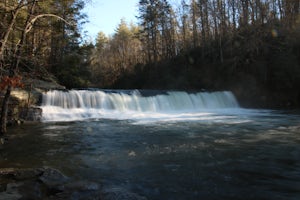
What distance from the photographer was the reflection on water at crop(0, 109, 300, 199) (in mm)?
5414

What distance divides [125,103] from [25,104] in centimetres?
642

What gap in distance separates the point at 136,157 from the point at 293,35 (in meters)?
19.5

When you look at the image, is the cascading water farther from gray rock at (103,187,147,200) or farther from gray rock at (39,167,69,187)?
gray rock at (103,187,147,200)

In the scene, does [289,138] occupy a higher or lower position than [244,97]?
lower

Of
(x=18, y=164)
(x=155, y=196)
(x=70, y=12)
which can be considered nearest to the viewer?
(x=155, y=196)

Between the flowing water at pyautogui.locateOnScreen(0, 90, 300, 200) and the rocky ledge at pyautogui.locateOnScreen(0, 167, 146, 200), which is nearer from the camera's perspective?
the rocky ledge at pyautogui.locateOnScreen(0, 167, 146, 200)

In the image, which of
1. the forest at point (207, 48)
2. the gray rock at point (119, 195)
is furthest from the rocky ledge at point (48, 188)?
the forest at point (207, 48)

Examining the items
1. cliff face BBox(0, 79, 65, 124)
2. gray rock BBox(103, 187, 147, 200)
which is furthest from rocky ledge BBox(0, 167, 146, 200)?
cliff face BBox(0, 79, 65, 124)

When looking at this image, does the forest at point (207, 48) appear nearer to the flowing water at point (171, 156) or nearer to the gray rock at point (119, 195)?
the flowing water at point (171, 156)

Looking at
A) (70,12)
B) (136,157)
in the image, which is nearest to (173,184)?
(136,157)

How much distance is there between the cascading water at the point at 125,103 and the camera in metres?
16.8

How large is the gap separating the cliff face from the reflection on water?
2.36 m

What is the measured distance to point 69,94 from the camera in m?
17.9

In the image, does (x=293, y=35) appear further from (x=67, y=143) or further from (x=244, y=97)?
(x=67, y=143)
